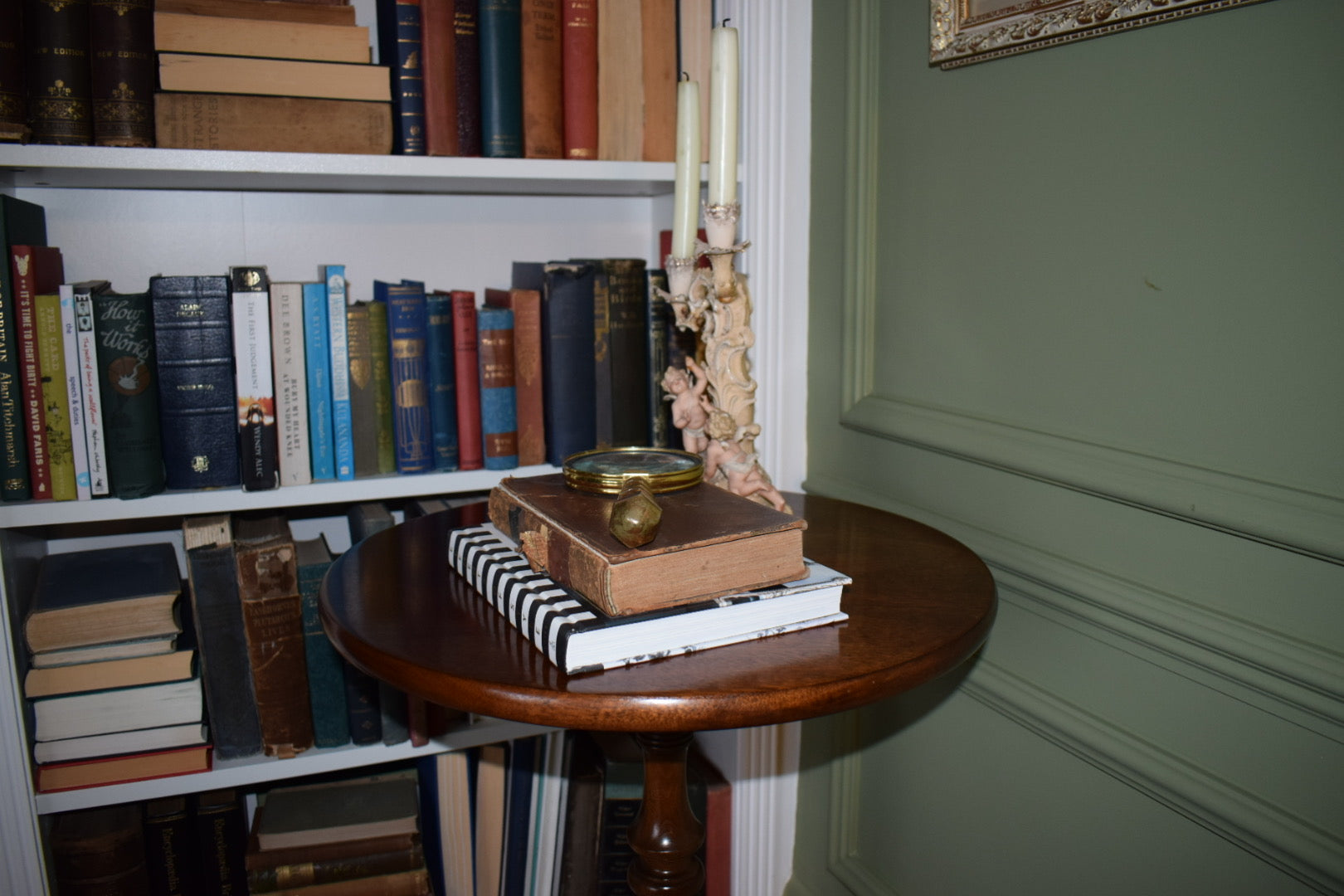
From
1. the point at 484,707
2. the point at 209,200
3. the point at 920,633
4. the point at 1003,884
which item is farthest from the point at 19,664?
the point at 1003,884

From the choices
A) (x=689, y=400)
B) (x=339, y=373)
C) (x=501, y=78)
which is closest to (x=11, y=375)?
(x=339, y=373)

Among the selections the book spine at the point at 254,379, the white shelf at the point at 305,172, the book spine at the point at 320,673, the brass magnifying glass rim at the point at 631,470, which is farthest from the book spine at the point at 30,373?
the brass magnifying glass rim at the point at 631,470

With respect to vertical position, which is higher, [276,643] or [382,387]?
[382,387]

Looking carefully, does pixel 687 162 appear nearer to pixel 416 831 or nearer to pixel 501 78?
pixel 501 78

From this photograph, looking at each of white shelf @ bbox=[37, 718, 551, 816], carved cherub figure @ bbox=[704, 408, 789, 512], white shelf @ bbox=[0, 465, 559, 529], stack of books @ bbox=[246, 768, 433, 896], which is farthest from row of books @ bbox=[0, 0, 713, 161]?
stack of books @ bbox=[246, 768, 433, 896]

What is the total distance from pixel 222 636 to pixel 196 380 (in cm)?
34

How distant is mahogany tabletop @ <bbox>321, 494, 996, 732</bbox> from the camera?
65 cm

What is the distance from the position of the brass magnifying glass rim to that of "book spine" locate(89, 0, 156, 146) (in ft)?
2.25

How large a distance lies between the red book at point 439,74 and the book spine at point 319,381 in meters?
0.25

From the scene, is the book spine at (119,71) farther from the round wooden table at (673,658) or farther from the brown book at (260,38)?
the round wooden table at (673,658)

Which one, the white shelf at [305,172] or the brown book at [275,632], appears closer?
the white shelf at [305,172]

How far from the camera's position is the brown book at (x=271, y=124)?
1.16m

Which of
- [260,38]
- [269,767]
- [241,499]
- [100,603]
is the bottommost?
[269,767]

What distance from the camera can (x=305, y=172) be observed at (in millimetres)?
1186
